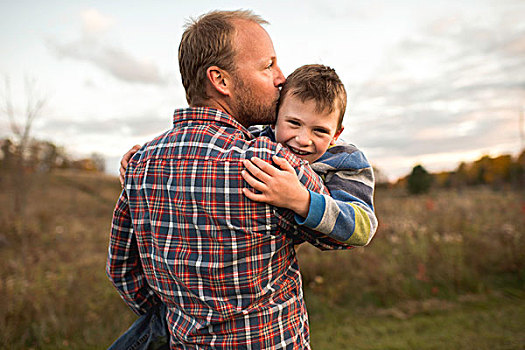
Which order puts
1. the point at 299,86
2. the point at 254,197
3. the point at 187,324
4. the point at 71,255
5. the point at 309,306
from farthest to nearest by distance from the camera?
1. the point at 71,255
2. the point at 309,306
3. the point at 299,86
4. the point at 187,324
5. the point at 254,197

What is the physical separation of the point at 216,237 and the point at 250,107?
0.58 metres

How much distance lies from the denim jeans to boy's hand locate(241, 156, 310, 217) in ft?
2.83

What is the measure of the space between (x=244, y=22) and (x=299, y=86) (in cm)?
35

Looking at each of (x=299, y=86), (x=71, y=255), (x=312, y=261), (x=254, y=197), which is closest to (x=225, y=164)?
(x=254, y=197)

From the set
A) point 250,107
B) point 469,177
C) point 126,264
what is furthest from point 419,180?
point 126,264

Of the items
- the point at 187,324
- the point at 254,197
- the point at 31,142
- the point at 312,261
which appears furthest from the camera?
the point at 31,142

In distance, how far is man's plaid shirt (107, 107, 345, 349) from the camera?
4.63 feet

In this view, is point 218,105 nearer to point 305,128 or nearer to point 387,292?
point 305,128

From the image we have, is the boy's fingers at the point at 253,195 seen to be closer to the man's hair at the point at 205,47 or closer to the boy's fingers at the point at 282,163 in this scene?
the boy's fingers at the point at 282,163

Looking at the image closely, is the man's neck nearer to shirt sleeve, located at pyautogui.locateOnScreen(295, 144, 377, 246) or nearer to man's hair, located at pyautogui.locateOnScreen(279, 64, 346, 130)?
man's hair, located at pyautogui.locateOnScreen(279, 64, 346, 130)

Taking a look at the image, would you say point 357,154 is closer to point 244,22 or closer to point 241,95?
point 241,95

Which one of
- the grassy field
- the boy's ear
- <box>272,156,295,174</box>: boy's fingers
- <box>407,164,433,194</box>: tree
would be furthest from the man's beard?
<box>407,164,433,194</box>: tree

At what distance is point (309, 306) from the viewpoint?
526 centimetres

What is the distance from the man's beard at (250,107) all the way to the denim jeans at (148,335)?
0.93 m
